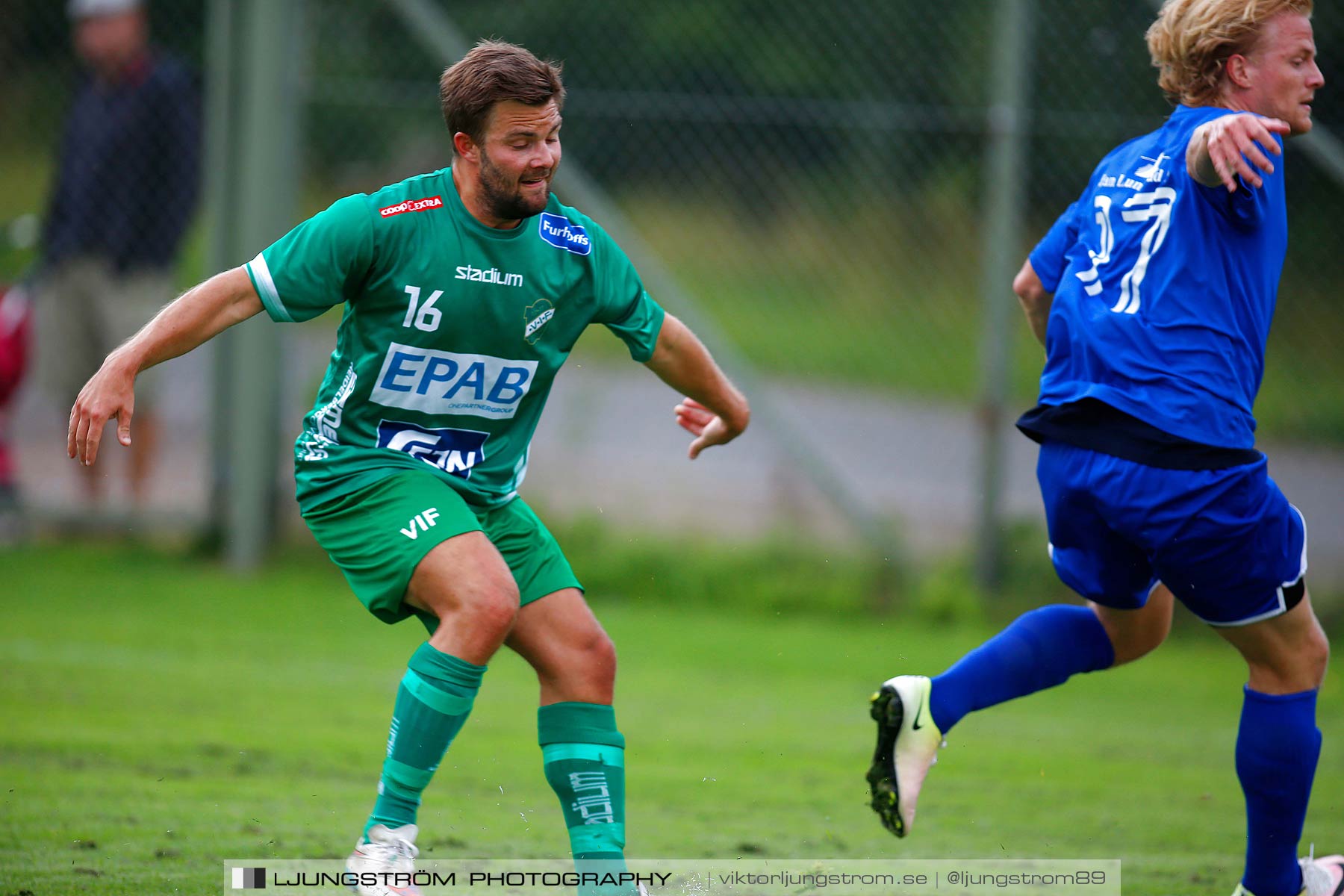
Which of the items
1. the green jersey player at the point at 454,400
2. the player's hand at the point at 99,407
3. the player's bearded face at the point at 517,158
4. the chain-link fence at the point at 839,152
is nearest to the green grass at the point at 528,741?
the green jersey player at the point at 454,400

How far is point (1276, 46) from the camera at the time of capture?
3.40 m

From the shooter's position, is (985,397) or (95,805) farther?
(985,397)

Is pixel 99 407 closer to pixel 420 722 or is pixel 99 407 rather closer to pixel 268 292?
pixel 268 292

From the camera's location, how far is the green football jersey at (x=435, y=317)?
10.9 feet

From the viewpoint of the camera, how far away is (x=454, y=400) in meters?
3.46

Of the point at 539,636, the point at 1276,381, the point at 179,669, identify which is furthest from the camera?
the point at 1276,381

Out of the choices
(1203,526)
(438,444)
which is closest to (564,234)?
(438,444)

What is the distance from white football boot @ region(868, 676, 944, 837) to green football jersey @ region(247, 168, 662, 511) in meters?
1.09

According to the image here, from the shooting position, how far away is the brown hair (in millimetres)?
3340

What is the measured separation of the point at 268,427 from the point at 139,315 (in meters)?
0.94

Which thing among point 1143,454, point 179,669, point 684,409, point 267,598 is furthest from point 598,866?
point 267,598

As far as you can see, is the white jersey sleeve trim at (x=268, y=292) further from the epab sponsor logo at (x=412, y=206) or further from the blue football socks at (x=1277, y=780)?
the blue football socks at (x=1277, y=780)

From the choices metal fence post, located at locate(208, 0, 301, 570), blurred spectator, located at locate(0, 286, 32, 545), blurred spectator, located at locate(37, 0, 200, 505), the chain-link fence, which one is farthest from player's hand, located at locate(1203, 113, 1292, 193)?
blurred spectator, located at locate(0, 286, 32, 545)

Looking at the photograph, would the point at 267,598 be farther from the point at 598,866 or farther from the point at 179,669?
the point at 598,866
